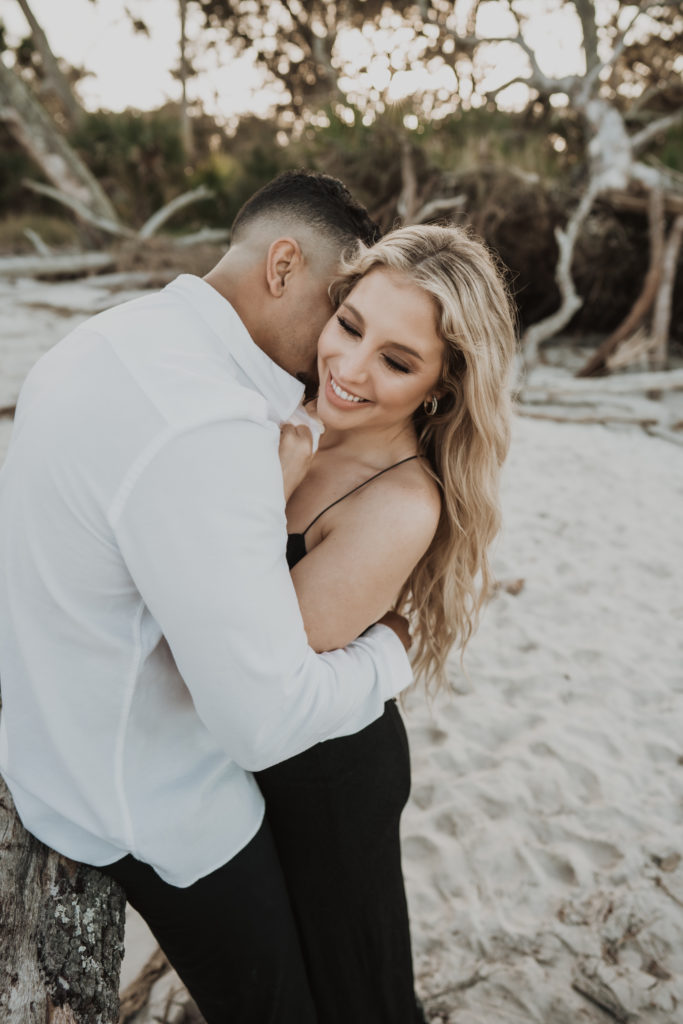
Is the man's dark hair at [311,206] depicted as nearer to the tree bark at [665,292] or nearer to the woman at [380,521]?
the woman at [380,521]

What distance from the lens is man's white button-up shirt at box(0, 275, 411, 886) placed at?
1077 millimetres

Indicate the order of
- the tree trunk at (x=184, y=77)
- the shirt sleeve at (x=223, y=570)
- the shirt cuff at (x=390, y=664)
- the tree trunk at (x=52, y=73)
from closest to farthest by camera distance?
the shirt sleeve at (x=223, y=570), the shirt cuff at (x=390, y=664), the tree trunk at (x=52, y=73), the tree trunk at (x=184, y=77)

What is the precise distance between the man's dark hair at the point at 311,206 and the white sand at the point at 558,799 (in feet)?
7.78

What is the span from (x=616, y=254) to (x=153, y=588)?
1109 cm

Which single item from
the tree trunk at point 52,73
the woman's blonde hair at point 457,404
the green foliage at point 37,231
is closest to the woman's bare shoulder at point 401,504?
the woman's blonde hair at point 457,404

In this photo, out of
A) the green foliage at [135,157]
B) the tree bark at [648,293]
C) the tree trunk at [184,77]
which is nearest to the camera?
the tree bark at [648,293]

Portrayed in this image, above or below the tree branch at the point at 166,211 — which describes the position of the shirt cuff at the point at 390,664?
below

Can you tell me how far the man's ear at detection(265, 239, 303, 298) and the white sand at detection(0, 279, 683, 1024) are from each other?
7.48ft

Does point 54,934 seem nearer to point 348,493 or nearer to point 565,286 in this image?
point 348,493

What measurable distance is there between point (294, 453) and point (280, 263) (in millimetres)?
→ 470

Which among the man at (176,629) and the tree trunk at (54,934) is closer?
the man at (176,629)

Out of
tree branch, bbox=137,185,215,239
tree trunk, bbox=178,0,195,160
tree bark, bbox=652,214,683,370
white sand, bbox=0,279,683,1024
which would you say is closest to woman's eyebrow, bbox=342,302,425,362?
white sand, bbox=0,279,683,1024

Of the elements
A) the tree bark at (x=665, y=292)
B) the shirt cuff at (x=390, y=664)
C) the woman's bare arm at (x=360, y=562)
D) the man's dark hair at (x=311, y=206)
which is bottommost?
the tree bark at (x=665, y=292)

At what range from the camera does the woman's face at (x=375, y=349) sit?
189cm
